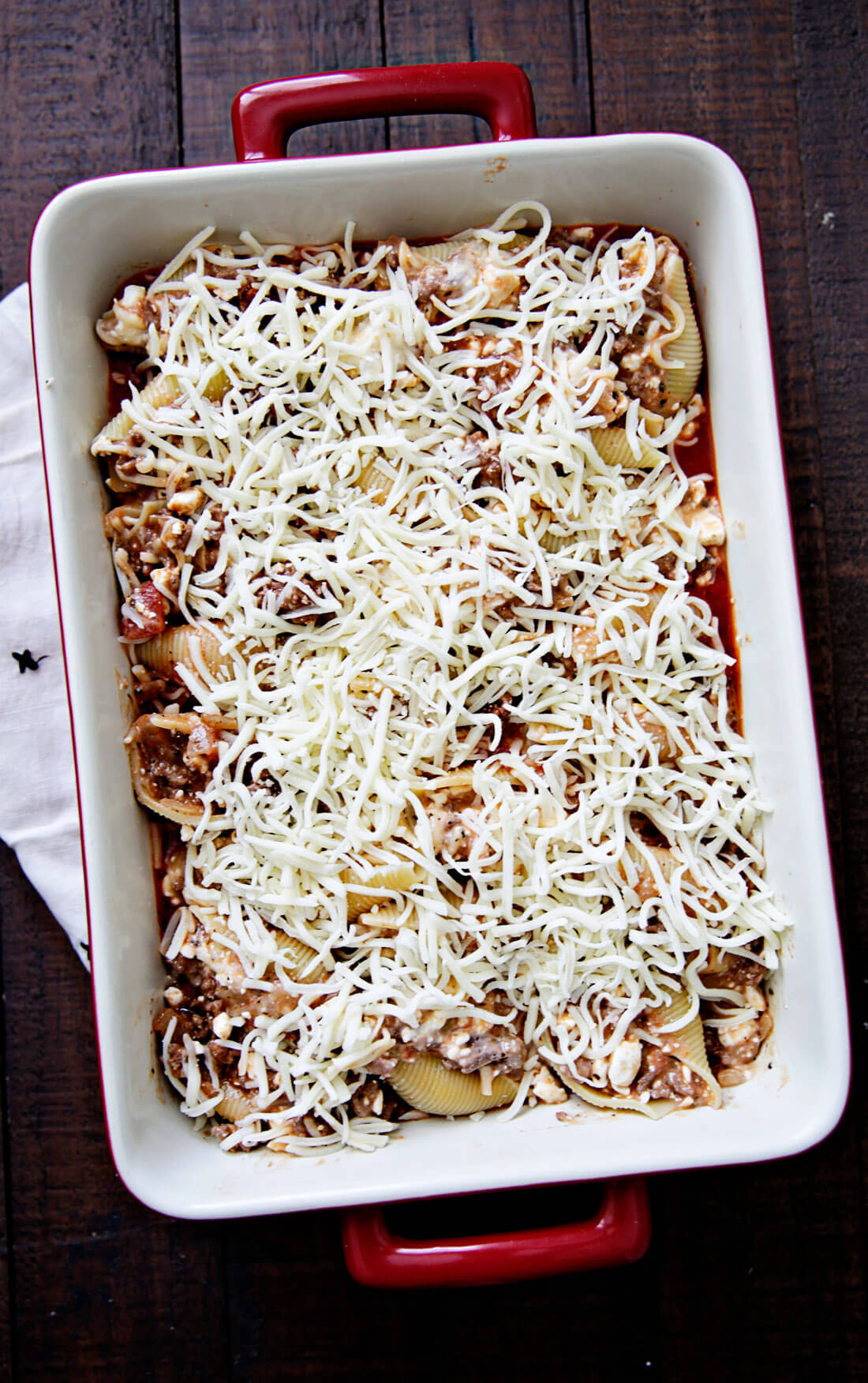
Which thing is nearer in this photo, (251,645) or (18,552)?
(251,645)

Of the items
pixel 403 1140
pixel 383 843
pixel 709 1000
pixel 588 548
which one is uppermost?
pixel 588 548

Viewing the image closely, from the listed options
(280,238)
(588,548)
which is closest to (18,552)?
(280,238)

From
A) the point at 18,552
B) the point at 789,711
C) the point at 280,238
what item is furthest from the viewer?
the point at 18,552

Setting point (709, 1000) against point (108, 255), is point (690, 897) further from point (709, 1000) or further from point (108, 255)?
point (108, 255)

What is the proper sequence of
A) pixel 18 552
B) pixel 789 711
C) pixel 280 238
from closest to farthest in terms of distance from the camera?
1. pixel 789 711
2. pixel 280 238
3. pixel 18 552

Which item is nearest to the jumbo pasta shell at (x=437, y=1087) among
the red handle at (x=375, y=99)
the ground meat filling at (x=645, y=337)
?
the ground meat filling at (x=645, y=337)

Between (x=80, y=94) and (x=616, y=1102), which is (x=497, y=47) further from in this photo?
(x=616, y=1102)

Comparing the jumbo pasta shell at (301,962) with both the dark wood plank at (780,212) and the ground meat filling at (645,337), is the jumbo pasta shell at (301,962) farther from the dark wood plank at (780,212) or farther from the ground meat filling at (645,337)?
the ground meat filling at (645,337)

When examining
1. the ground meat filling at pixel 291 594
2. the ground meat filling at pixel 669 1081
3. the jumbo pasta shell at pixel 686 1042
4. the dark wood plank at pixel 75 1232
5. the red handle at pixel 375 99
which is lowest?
the dark wood plank at pixel 75 1232
